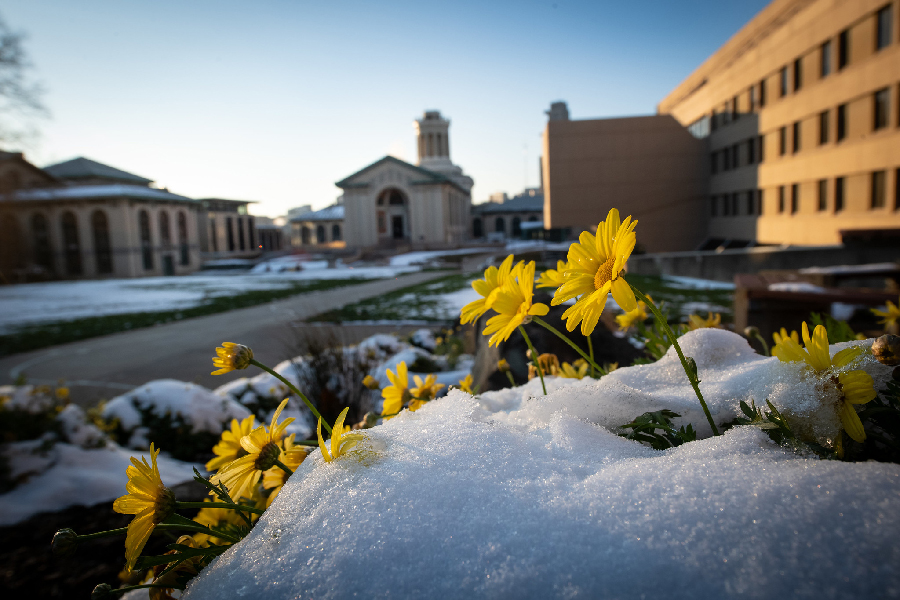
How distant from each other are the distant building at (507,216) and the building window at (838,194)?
1929 inches

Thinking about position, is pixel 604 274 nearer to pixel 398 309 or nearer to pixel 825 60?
pixel 398 309

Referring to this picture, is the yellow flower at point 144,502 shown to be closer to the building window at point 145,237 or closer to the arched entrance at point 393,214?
the building window at point 145,237

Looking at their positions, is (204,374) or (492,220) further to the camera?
(492,220)

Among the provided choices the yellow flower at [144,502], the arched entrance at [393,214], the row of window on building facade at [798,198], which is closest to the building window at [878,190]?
the row of window on building facade at [798,198]

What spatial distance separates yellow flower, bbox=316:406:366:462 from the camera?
2.60ft

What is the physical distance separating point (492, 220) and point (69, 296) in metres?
51.5

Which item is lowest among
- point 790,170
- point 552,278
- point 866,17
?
point 552,278

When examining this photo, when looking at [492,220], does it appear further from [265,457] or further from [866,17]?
[265,457]

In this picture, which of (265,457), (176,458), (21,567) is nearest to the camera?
(265,457)

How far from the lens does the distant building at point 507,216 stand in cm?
6856

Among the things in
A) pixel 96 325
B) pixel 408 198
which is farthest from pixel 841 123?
pixel 408 198

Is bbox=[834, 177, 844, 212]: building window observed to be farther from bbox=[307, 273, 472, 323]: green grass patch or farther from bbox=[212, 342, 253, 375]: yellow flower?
bbox=[212, 342, 253, 375]: yellow flower

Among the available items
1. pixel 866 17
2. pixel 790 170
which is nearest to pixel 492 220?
pixel 790 170

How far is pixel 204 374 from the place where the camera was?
8133 millimetres
